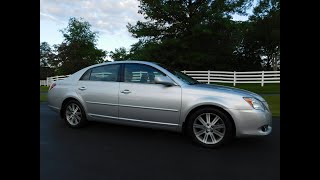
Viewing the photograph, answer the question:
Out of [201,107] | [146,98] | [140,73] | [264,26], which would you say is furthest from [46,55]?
[201,107]

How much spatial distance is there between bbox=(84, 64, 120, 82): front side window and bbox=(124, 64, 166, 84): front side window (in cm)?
Result: 24

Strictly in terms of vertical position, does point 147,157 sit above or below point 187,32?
below

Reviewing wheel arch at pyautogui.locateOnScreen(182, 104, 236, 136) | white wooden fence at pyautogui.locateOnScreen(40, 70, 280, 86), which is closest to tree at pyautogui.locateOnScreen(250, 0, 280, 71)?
white wooden fence at pyautogui.locateOnScreen(40, 70, 280, 86)

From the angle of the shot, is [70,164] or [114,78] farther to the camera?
[114,78]

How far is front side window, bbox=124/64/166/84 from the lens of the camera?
5.40m

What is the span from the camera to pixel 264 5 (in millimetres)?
40188

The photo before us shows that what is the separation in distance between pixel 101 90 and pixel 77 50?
5654 cm

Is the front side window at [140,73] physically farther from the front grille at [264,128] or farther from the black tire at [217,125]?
the front grille at [264,128]

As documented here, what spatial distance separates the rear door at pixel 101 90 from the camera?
5.54 metres

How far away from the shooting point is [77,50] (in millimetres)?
59094

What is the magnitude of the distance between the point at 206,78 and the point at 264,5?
2192 cm

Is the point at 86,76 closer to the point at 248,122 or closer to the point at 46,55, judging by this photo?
the point at 248,122
